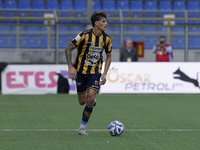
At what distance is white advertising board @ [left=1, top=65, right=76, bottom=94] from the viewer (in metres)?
13.1

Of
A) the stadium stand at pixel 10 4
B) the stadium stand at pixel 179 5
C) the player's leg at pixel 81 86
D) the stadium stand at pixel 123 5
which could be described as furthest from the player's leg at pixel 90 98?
the stadium stand at pixel 179 5

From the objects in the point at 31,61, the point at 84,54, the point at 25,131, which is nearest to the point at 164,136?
the point at 84,54

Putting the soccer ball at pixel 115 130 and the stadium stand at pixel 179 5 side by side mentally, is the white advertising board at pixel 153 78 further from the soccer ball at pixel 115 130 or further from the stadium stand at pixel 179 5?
the stadium stand at pixel 179 5

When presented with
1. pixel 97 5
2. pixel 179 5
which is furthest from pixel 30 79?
pixel 179 5

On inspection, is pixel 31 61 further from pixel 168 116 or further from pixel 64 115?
pixel 168 116

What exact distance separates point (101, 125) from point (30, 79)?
679cm

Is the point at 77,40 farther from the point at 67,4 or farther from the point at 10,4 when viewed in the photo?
the point at 67,4

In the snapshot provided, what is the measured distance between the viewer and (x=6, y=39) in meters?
14.2

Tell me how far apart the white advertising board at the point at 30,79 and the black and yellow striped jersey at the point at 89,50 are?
284 inches

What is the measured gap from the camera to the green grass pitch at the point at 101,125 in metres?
4.99

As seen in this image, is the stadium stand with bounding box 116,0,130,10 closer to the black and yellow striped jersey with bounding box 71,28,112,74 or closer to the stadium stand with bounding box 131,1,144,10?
the stadium stand with bounding box 131,1,144,10

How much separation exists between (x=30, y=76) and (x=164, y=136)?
818cm

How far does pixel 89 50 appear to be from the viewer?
596cm

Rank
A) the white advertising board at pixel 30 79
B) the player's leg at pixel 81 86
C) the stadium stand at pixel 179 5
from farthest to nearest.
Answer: the stadium stand at pixel 179 5 < the white advertising board at pixel 30 79 < the player's leg at pixel 81 86
